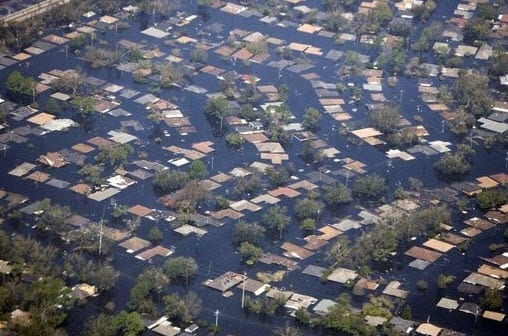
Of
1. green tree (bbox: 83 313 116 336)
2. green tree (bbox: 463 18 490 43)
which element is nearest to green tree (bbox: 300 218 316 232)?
green tree (bbox: 83 313 116 336)

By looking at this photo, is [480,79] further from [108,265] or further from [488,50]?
[108,265]

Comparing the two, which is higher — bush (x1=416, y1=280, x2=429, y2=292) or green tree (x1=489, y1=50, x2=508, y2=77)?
green tree (x1=489, y1=50, x2=508, y2=77)

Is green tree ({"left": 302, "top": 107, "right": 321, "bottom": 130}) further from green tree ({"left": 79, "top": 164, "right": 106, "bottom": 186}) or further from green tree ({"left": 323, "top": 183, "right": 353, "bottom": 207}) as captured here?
green tree ({"left": 79, "top": 164, "right": 106, "bottom": 186})

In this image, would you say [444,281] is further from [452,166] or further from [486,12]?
[486,12]

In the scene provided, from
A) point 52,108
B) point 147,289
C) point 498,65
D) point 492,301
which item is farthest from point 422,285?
point 498,65

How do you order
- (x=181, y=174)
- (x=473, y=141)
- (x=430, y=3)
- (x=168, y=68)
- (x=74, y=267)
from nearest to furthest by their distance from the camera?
1. (x=74, y=267)
2. (x=181, y=174)
3. (x=473, y=141)
4. (x=168, y=68)
5. (x=430, y=3)

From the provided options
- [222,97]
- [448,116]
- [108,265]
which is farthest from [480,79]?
[108,265]
